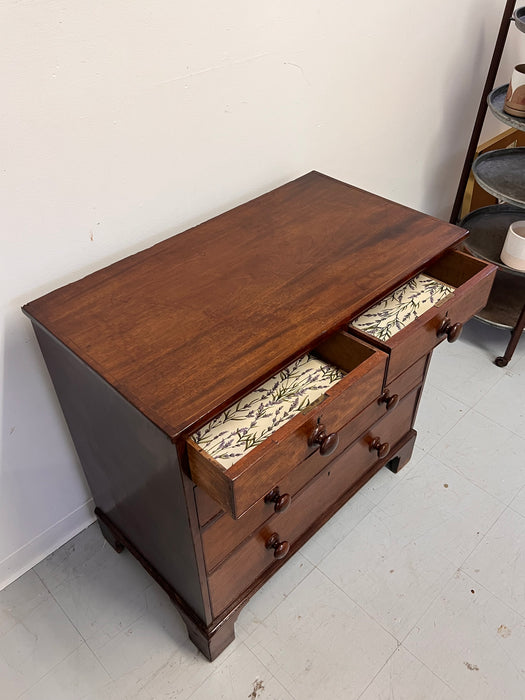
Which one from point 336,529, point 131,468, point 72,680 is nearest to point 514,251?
point 336,529

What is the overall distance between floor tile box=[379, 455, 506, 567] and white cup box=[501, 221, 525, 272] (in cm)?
61

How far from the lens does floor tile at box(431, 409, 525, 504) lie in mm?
1381

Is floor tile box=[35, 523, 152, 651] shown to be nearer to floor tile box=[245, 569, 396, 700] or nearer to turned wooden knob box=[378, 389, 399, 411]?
floor tile box=[245, 569, 396, 700]

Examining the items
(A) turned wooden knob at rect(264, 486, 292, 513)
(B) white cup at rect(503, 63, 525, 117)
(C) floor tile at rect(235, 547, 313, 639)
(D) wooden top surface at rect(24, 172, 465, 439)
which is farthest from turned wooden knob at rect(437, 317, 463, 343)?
(B) white cup at rect(503, 63, 525, 117)

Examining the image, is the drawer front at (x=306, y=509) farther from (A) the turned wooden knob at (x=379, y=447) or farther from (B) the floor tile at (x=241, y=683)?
(B) the floor tile at (x=241, y=683)

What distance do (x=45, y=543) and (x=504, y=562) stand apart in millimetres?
1023

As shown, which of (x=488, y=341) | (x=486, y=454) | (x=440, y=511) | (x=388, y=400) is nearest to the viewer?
(x=388, y=400)

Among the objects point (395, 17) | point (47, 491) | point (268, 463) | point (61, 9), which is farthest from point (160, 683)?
point (395, 17)

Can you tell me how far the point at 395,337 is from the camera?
2.74 ft

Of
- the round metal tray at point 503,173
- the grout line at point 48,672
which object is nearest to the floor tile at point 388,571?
the grout line at point 48,672

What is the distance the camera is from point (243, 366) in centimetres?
77

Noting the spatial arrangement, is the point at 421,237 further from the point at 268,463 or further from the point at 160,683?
the point at 160,683

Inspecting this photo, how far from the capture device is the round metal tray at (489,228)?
169 centimetres

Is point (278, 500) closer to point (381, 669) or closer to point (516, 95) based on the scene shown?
point (381, 669)
